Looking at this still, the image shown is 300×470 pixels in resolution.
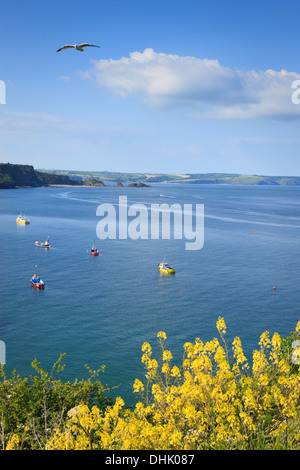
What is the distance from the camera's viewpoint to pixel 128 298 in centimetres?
5803

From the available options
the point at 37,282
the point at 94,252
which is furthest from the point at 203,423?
the point at 94,252

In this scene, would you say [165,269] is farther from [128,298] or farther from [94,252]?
[94,252]

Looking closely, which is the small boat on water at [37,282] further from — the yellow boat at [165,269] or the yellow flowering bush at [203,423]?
the yellow flowering bush at [203,423]

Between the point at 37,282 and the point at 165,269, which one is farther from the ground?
the point at 165,269

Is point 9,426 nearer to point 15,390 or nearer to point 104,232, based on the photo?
point 15,390

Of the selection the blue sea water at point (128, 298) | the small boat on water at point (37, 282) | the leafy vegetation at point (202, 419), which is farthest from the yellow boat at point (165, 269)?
the leafy vegetation at point (202, 419)

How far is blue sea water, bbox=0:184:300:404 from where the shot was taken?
137 feet

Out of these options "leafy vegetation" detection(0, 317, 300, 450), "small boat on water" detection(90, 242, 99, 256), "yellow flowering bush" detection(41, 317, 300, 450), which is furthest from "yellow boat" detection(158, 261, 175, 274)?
"yellow flowering bush" detection(41, 317, 300, 450)

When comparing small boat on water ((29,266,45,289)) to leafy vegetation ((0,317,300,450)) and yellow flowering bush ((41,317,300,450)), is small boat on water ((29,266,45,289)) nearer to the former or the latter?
leafy vegetation ((0,317,300,450))

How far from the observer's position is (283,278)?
70312mm

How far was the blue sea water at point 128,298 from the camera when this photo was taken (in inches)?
1649

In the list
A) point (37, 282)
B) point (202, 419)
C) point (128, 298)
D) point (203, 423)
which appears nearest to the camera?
point (202, 419)
